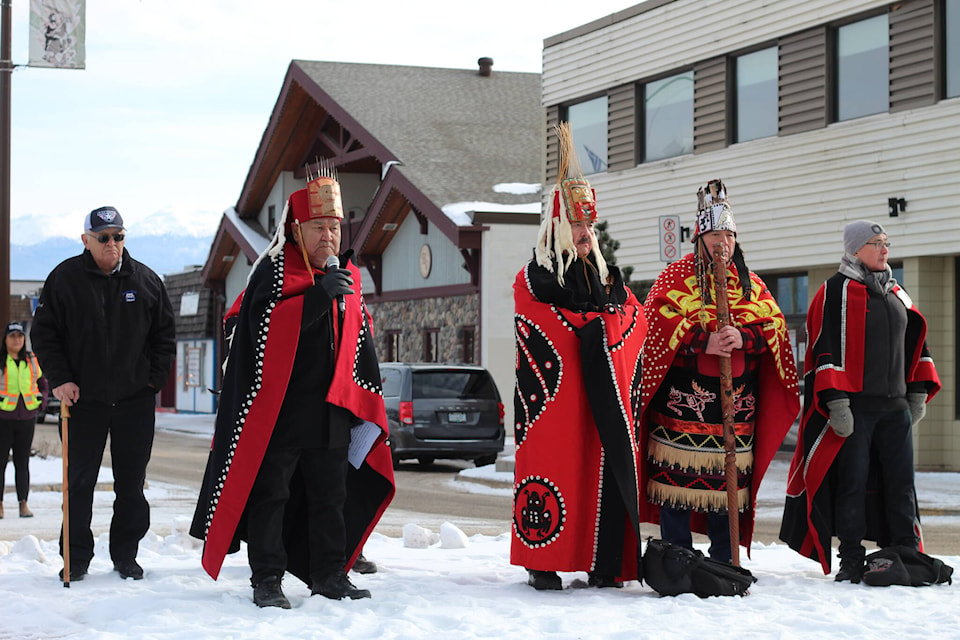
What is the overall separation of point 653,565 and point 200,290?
3871cm

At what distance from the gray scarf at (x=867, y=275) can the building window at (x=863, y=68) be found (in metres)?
10.7

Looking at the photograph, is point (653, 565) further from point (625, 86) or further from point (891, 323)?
point (625, 86)

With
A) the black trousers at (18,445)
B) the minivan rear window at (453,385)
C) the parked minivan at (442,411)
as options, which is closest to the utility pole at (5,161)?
the black trousers at (18,445)

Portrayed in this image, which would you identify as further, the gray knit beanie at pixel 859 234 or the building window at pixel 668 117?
the building window at pixel 668 117

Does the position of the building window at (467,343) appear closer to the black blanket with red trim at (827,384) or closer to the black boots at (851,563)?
the black blanket with red trim at (827,384)

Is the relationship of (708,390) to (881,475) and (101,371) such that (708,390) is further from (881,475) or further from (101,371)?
(101,371)

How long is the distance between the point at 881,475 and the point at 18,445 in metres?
8.90

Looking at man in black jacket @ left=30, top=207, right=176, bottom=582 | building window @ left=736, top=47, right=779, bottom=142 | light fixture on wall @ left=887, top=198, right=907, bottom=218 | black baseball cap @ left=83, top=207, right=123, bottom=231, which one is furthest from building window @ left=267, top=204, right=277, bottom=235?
man in black jacket @ left=30, top=207, right=176, bottom=582

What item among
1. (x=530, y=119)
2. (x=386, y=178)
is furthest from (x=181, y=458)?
(x=530, y=119)

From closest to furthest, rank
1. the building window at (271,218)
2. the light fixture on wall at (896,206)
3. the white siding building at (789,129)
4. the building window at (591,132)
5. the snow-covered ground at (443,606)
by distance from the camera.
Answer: the snow-covered ground at (443,606) → the white siding building at (789,129) → the light fixture on wall at (896,206) → the building window at (591,132) → the building window at (271,218)

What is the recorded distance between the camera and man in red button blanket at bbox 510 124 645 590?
732cm

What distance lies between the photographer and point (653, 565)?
7266mm

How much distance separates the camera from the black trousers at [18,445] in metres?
13.7

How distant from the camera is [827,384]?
7848mm
